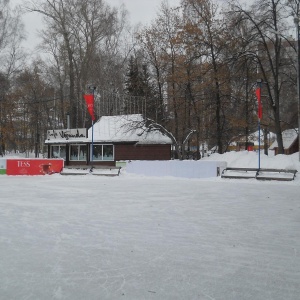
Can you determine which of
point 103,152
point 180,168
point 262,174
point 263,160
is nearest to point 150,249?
point 262,174

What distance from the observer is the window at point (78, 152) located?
32500 mm

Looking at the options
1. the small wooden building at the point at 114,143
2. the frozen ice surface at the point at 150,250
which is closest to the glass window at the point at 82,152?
the small wooden building at the point at 114,143

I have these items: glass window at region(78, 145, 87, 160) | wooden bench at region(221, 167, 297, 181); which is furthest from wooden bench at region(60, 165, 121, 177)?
wooden bench at region(221, 167, 297, 181)

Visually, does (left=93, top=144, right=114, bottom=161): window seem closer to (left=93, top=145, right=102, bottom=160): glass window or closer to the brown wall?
(left=93, top=145, right=102, bottom=160): glass window

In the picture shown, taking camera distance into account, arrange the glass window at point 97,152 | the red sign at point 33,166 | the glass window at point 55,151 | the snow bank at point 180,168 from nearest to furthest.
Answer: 1. the snow bank at point 180,168
2. the red sign at point 33,166
3. the glass window at point 97,152
4. the glass window at point 55,151

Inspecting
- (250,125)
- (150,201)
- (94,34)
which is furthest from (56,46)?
(150,201)

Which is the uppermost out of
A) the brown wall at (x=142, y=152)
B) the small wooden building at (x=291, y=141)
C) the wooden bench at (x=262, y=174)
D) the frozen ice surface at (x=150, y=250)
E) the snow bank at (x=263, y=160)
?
the small wooden building at (x=291, y=141)

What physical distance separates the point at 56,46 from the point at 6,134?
40.6ft

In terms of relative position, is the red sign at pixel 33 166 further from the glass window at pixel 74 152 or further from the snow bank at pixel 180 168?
the glass window at pixel 74 152

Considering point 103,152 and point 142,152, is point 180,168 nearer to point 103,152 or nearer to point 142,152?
point 142,152

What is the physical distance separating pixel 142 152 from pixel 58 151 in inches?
330

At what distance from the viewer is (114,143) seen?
31000 mm

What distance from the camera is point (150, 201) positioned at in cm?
1208

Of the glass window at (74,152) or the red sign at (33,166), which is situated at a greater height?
the glass window at (74,152)
